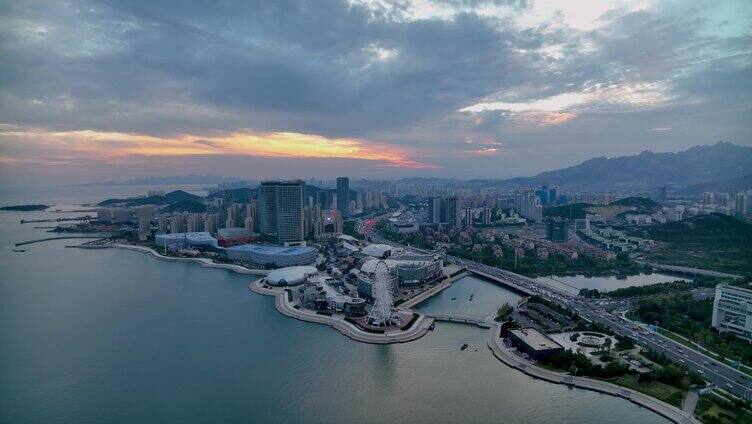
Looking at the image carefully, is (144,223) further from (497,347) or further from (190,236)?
(497,347)

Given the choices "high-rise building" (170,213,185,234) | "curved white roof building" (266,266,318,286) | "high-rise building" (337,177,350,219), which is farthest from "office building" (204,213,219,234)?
"high-rise building" (337,177,350,219)

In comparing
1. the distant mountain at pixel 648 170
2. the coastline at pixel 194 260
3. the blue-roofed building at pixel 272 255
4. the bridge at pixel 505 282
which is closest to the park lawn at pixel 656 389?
the bridge at pixel 505 282

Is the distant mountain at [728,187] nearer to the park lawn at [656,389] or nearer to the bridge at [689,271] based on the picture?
the bridge at [689,271]

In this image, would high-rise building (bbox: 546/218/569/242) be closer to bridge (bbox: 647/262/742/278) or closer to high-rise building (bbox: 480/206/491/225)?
bridge (bbox: 647/262/742/278)

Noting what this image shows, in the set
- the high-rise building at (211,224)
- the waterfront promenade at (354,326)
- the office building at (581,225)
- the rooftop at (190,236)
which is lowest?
the waterfront promenade at (354,326)

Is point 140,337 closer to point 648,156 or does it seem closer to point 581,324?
point 581,324
